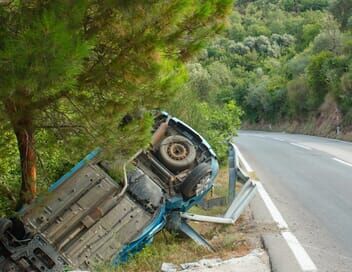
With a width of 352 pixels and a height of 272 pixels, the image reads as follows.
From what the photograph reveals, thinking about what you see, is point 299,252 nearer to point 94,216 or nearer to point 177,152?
point 94,216

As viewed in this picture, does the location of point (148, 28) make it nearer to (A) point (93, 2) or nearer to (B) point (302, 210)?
(A) point (93, 2)

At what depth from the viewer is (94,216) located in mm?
7473

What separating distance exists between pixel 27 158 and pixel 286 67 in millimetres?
49714


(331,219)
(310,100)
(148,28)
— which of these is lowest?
(310,100)

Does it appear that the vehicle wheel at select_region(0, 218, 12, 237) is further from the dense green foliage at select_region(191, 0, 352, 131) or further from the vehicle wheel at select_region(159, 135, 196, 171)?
the dense green foliage at select_region(191, 0, 352, 131)

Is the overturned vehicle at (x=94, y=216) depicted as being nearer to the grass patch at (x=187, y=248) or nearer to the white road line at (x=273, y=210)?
the grass patch at (x=187, y=248)

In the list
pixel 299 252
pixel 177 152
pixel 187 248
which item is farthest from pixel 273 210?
pixel 299 252

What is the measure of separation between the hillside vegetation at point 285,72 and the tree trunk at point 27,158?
2.18m

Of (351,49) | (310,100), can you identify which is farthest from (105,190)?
(310,100)

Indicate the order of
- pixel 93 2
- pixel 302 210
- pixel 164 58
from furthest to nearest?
pixel 302 210
pixel 164 58
pixel 93 2

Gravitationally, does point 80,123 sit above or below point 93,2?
below

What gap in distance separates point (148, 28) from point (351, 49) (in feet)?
109

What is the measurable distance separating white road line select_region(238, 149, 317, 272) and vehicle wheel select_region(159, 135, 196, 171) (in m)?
1.73

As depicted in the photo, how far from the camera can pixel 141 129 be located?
6.43 metres
